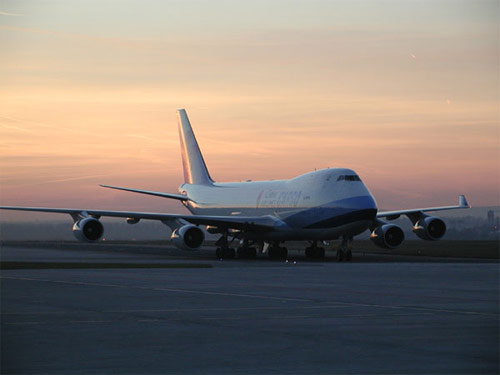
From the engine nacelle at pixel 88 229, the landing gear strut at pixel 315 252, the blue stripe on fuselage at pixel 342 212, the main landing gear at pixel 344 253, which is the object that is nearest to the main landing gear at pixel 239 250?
the landing gear strut at pixel 315 252

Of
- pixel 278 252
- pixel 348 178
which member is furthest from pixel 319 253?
pixel 348 178

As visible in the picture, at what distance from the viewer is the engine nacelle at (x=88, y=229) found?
48.3 meters

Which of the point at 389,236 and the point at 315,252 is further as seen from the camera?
the point at 389,236

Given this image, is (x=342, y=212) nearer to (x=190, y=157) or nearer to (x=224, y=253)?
(x=224, y=253)

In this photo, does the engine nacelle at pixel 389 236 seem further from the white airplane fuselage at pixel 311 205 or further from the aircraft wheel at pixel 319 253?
the white airplane fuselage at pixel 311 205

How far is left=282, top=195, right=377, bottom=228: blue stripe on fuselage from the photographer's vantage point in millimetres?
44438

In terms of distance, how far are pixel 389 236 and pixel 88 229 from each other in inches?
614

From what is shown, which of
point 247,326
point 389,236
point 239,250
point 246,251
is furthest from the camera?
point 239,250

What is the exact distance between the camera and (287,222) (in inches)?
1913

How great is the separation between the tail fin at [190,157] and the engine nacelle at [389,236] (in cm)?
1510

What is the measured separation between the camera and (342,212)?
44688 millimetres

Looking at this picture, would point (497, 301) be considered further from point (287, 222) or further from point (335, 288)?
point (287, 222)

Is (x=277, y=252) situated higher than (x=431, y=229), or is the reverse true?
(x=431, y=229)

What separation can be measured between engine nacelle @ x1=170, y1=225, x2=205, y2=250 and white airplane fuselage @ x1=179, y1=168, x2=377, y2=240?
4.43m
